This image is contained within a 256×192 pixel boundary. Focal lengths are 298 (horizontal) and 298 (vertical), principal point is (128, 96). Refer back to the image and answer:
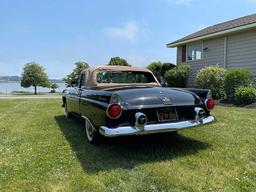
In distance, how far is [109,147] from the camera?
523cm

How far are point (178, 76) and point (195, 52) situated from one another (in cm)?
214

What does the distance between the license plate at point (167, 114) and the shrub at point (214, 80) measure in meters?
9.14

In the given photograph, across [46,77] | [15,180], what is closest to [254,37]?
[15,180]

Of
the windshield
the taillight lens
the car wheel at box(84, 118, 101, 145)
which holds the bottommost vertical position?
the car wheel at box(84, 118, 101, 145)

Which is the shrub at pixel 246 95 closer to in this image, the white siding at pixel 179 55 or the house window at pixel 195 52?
the house window at pixel 195 52

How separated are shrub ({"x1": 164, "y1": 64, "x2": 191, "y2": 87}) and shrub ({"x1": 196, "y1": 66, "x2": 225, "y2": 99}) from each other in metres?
3.77

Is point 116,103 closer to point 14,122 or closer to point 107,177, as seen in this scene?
point 107,177

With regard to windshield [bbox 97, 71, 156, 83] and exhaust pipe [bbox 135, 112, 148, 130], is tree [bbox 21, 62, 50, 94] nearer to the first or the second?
windshield [bbox 97, 71, 156, 83]

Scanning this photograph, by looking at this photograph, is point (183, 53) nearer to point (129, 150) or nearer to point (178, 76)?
point (178, 76)

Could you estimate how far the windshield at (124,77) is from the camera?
6.43 m

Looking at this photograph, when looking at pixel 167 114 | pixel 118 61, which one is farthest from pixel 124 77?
pixel 118 61

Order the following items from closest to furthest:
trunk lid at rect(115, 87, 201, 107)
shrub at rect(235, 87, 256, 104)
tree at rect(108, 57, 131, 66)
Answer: trunk lid at rect(115, 87, 201, 107), shrub at rect(235, 87, 256, 104), tree at rect(108, 57, 131, 66)

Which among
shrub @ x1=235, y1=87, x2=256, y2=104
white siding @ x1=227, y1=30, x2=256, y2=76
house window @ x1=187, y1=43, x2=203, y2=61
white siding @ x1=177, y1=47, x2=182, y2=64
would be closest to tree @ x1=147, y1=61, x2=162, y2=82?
white siding @ x1=177, y1=47, x2=182, y2=64

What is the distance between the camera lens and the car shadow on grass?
437 centimetres
